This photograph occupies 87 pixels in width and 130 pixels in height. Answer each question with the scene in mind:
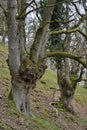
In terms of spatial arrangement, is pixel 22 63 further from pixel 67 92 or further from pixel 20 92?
pixel 67 92

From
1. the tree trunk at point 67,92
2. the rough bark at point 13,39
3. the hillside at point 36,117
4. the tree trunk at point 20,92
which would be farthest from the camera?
the tree trunk at point 67,92

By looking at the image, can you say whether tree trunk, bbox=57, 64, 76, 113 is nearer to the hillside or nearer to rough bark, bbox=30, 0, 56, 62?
the hillside

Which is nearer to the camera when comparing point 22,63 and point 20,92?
point 22,63

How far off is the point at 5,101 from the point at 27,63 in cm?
184

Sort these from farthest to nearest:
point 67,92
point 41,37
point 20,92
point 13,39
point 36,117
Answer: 1. point 67,92
2. point 36,117
3. point 41,37
4. point 20,92
5. point 13,39

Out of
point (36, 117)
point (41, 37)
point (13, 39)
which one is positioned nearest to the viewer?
point (13, 39)

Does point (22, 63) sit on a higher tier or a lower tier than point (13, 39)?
lower

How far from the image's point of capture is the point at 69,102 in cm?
1772

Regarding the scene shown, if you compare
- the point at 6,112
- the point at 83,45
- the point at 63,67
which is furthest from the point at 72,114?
the point at 6,112

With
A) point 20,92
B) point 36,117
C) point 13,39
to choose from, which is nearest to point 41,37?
point 13,39

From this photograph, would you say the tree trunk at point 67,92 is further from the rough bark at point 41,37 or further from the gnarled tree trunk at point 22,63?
the rough bark at point 41,37

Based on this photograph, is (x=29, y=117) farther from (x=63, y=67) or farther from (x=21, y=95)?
(x=63, y=67)

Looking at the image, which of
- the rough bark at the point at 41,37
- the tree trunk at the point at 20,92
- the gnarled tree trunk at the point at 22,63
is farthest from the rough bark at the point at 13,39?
the rough bark at the point at 41,37

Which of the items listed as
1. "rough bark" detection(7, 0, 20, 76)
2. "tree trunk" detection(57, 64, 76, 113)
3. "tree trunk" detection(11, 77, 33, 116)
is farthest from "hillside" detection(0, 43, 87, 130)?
"rough bark" detection(7, 0, 20, 76)
